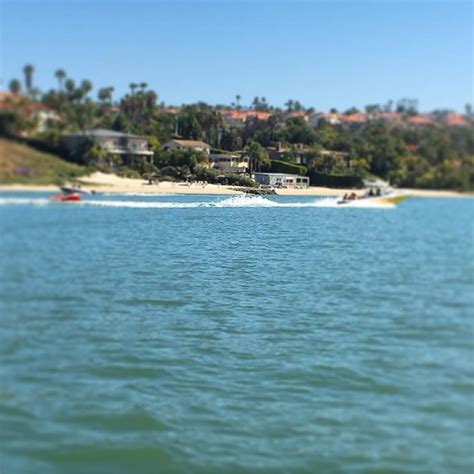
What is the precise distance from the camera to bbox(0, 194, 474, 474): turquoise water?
120 inches

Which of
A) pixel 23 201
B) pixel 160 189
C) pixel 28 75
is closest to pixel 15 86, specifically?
pixel 28 75

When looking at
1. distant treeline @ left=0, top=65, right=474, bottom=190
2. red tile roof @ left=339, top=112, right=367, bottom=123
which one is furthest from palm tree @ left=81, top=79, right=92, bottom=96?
red tile roof @ left=339, top=112, right=367, bottom=123

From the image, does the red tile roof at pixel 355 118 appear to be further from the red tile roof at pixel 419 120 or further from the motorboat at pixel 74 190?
the motorboat at pixel 74 190

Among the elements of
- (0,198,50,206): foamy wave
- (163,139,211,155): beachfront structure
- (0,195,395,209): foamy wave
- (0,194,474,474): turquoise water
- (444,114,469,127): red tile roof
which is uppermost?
(444,114,469,127): red tile roof

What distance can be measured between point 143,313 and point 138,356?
793mm

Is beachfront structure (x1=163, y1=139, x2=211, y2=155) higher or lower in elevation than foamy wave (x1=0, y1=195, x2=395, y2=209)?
higher

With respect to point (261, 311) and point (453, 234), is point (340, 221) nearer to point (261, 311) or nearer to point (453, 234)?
point (261, 311)

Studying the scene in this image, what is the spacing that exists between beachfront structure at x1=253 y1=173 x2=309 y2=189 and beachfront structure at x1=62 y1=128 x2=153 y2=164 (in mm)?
1005

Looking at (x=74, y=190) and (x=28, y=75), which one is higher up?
(x=28, y=75)

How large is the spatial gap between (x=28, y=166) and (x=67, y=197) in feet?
1.15

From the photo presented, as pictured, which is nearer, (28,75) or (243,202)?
(28,75)

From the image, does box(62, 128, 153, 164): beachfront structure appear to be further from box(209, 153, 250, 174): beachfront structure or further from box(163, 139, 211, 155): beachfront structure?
box(209, 153, 250, 174): beachfront structure

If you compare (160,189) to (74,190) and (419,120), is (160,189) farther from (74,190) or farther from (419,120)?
(419,120)

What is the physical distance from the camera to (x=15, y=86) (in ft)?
10.4
